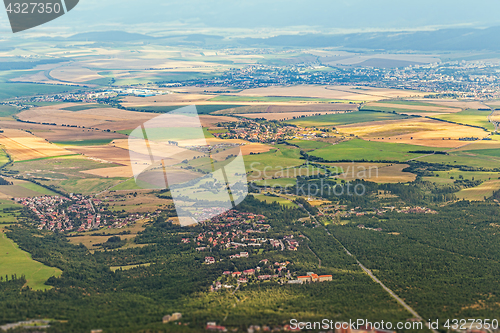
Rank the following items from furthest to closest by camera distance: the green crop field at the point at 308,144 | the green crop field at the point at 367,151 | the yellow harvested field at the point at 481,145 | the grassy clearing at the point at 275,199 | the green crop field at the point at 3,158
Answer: the green crop field at the point at 308,144, the yellow harvested field at the point at 481,145, the green crop field at the point at 367,151, the green crop field at the point at 3,158, the grassy clearing at the point at 275,199

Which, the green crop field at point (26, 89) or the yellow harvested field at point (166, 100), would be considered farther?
the green crop field at point (26, 89)

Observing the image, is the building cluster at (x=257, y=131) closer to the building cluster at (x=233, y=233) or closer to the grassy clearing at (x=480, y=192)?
the grassy clearing at (x=480, y=192)

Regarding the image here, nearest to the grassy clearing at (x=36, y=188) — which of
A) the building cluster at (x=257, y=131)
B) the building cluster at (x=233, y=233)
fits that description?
the building cluster at (x=233, y=233)

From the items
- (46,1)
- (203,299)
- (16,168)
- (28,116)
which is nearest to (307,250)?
(203,299)

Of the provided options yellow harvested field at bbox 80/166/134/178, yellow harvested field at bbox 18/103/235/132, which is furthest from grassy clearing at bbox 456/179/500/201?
yellow harvested field at bbox 18/103/235/132

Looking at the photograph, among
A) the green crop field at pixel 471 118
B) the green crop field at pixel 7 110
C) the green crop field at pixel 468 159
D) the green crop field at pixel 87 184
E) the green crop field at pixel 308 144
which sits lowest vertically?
the green crop field at pixel 471 118

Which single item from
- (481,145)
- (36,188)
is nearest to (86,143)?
(36,188)

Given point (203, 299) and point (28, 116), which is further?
point (28, 116)

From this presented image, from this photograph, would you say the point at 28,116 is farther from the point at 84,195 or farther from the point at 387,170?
the point at 387,170
